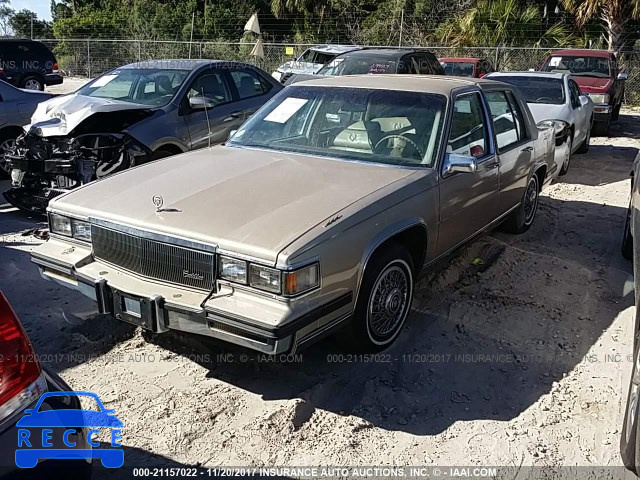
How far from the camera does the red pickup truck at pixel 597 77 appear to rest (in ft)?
44.2

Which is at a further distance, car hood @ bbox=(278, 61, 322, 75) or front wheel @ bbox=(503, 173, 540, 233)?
car hood @ bbox=(278, 61, 322, 75)

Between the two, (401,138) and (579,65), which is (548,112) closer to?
(401,138)

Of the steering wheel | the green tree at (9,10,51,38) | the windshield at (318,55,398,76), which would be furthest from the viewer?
the green tree at (9,10,51,38)

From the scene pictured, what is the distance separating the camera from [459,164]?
14.0 feet

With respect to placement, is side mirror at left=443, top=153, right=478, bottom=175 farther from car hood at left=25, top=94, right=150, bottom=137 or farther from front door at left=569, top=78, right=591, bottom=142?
front door at left=569, top=78, right=591, bottom=142

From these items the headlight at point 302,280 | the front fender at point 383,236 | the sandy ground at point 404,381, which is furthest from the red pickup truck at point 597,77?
the headlight at point 302,280

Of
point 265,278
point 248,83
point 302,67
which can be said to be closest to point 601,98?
point 302,67

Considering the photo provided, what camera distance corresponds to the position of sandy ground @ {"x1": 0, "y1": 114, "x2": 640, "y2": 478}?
326 cm

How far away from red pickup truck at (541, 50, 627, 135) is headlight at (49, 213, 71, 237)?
12369 mm

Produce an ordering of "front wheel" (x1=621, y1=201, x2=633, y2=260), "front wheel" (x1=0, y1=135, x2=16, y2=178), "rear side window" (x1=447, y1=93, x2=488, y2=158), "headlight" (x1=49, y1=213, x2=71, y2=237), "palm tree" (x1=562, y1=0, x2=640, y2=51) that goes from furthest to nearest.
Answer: "palm tree" (x1=562, y1=0, x2=640, y2=51) → "front wheel" (x1=0, y1=135, x2=16, y2=178) → "front wheel" (x1=621, y1=201, x2=633, y2=260) → "rear side window" (x1=447, y1=93, x2=488, y2=158) → "headlight" (x1=49, y1=213, x2=71, y2=237)

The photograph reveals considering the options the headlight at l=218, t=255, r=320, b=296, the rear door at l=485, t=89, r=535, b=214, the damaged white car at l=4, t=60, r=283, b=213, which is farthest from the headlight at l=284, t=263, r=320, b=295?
the damaged white car at l=4, t=60, r=283, b=213

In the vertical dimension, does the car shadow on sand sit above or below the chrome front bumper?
below

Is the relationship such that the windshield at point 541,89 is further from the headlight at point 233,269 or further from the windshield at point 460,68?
the headlight at point 233,269

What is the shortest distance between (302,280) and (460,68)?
15848 millimetres
